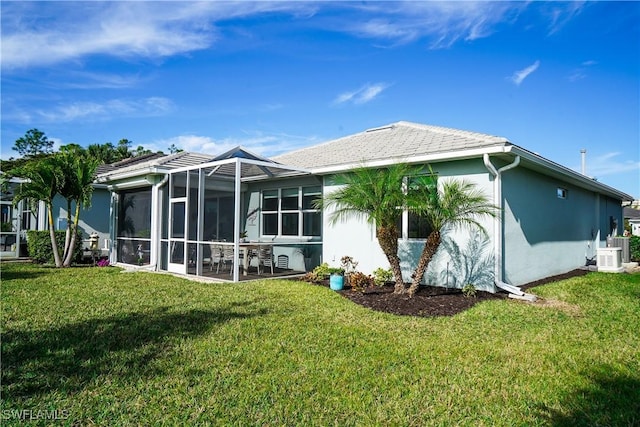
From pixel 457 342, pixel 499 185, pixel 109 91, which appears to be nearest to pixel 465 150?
pixel 499 185

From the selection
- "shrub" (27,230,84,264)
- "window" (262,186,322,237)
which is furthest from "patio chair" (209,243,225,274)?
"shrub" (27,230,84,264)

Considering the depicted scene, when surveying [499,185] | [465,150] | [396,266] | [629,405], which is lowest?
[629,405]

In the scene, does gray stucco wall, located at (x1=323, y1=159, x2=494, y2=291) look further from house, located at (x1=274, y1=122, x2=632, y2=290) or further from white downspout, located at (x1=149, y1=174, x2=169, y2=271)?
white downspout, located at (x1=149, y1=174, x2=169, y2=271)

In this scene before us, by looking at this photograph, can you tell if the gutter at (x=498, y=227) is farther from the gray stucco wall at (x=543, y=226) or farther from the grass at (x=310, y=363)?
the grass at (x=310, y=363)

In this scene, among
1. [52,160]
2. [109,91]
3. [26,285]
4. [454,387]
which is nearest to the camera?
[454,387]

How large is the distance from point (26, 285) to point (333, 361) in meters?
8.79

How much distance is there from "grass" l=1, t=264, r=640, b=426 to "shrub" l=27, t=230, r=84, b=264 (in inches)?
303

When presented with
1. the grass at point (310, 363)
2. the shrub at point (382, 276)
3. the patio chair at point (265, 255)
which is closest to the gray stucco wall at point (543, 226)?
the grass at point (310, 363)

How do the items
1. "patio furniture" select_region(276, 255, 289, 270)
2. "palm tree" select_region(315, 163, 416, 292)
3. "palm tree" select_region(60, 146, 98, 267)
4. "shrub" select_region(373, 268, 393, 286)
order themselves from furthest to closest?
1. "palm tree" select_region(60, 146, 98, 267)
2. "patio furniture" select_region(276, 255, 289, 270)
3. "shrub" select_region(373, 268, 393, 286)
4. "palm tree" select_region(315, 163, 416, 292)

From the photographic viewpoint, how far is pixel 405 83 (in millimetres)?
13586

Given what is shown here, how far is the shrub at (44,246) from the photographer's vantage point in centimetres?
1492

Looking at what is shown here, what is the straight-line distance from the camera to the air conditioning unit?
1326 cm

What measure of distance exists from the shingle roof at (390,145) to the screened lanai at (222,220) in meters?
1.21

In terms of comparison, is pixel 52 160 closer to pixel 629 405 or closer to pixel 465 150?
pixel 465 150
